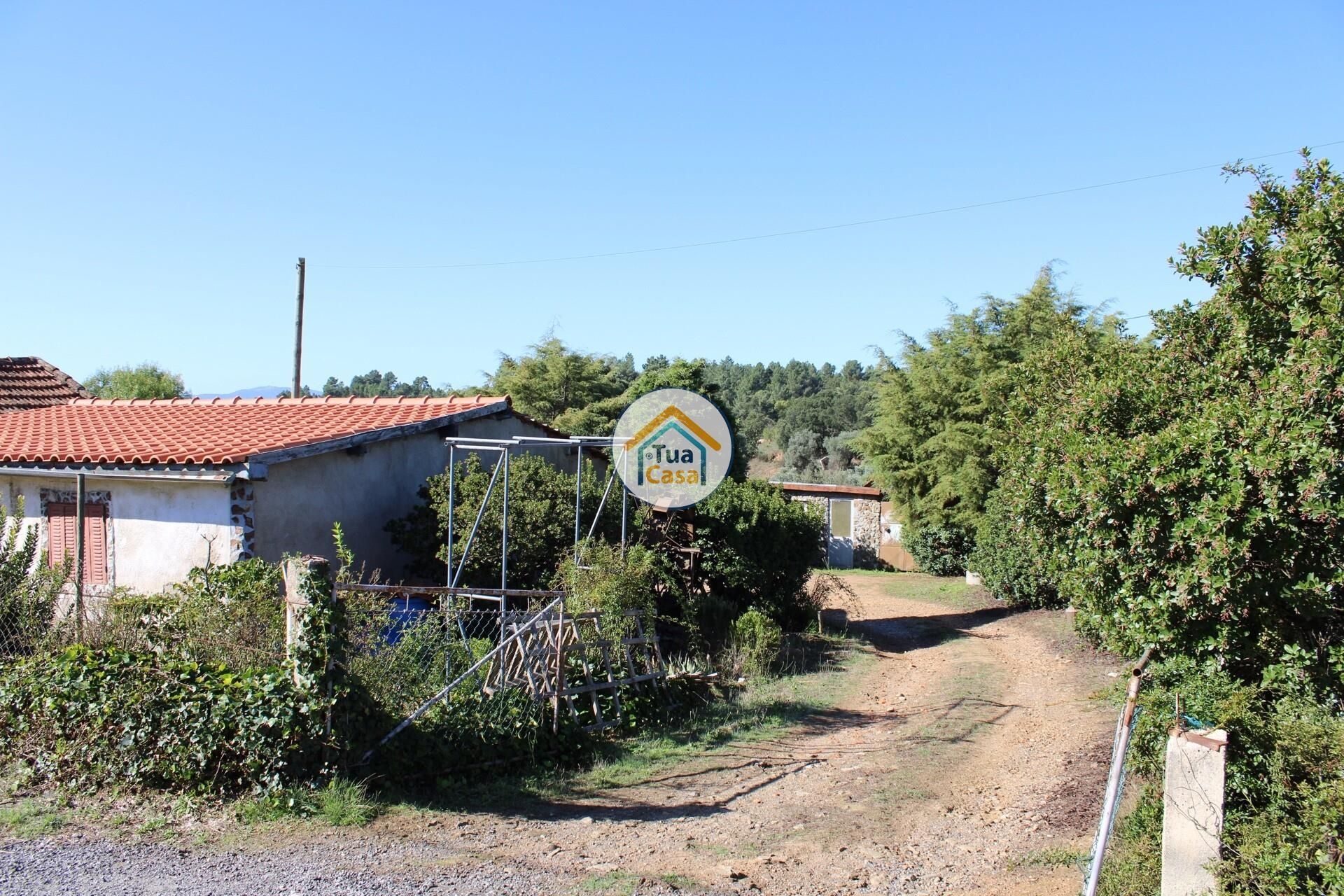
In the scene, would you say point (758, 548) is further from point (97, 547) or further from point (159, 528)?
point (97, 547)

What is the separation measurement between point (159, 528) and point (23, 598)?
9.60 ft

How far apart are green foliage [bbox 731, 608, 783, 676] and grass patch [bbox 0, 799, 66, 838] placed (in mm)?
7132

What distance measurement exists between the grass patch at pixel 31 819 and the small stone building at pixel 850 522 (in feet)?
85.9

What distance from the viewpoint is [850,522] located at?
31.8 m

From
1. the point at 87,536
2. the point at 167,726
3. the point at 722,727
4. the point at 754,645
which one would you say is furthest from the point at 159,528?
the point at 754,645

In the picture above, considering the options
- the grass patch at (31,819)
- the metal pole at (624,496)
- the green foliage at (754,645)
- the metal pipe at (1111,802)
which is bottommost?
the grass patch at (31,819)

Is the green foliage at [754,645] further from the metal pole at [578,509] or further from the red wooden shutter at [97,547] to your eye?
the red wooden shutter at [97,547]

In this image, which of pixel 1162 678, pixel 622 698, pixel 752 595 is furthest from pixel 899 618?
pixel 1162 678

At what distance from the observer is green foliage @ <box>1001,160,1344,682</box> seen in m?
5.03

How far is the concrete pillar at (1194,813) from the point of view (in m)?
4.82

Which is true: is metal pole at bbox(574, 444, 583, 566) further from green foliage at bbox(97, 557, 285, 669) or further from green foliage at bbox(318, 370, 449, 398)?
green foliage at bbox(318, 370, 449, 398)

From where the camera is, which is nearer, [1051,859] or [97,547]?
Result: [1051,859]

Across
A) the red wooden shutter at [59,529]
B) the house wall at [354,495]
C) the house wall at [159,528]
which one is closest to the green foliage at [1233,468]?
the house wall at [354,495]

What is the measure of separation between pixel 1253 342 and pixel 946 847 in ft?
12.9
